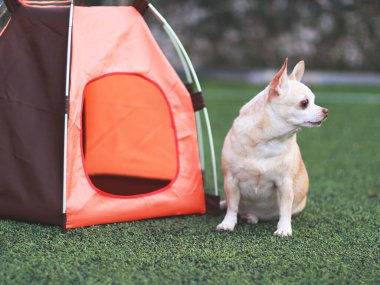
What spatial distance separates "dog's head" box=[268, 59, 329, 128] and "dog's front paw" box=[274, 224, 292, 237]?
1.75ft

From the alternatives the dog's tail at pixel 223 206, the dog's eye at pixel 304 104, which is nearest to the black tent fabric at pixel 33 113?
the dog's tail at pixel 223 206

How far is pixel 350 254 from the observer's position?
302 cm

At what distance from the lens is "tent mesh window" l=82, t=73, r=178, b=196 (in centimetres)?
447

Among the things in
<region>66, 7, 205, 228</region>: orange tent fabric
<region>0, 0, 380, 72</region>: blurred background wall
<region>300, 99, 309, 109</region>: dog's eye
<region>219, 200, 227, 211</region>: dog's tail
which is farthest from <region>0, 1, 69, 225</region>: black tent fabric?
<region>0, 0, 380, 72</region>: blurred background wall

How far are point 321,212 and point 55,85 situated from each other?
175cm

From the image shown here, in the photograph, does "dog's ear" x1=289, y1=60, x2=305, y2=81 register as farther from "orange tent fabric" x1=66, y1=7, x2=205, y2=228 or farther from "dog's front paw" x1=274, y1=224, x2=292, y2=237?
"dog's front paw" x1=274, y1=224, x2=292, y2=237

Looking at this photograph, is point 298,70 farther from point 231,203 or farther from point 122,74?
point 122,74

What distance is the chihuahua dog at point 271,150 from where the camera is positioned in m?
3.24

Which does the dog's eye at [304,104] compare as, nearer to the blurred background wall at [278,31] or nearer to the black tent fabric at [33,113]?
the black tent fabric at [33,113]

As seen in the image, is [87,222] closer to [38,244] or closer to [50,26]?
[38,244]

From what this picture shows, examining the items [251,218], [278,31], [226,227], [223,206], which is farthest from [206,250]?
[278,31]

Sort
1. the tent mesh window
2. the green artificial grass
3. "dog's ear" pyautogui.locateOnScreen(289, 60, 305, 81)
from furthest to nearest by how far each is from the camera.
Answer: the tent mesh window, "dog's ear" pyautogui.locateOnScreen(289, 60, 305, 81), the green artificial grass

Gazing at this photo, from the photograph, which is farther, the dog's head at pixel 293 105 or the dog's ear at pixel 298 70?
the dog's ear at pixel 298 70

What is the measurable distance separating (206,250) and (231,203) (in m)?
0.50
